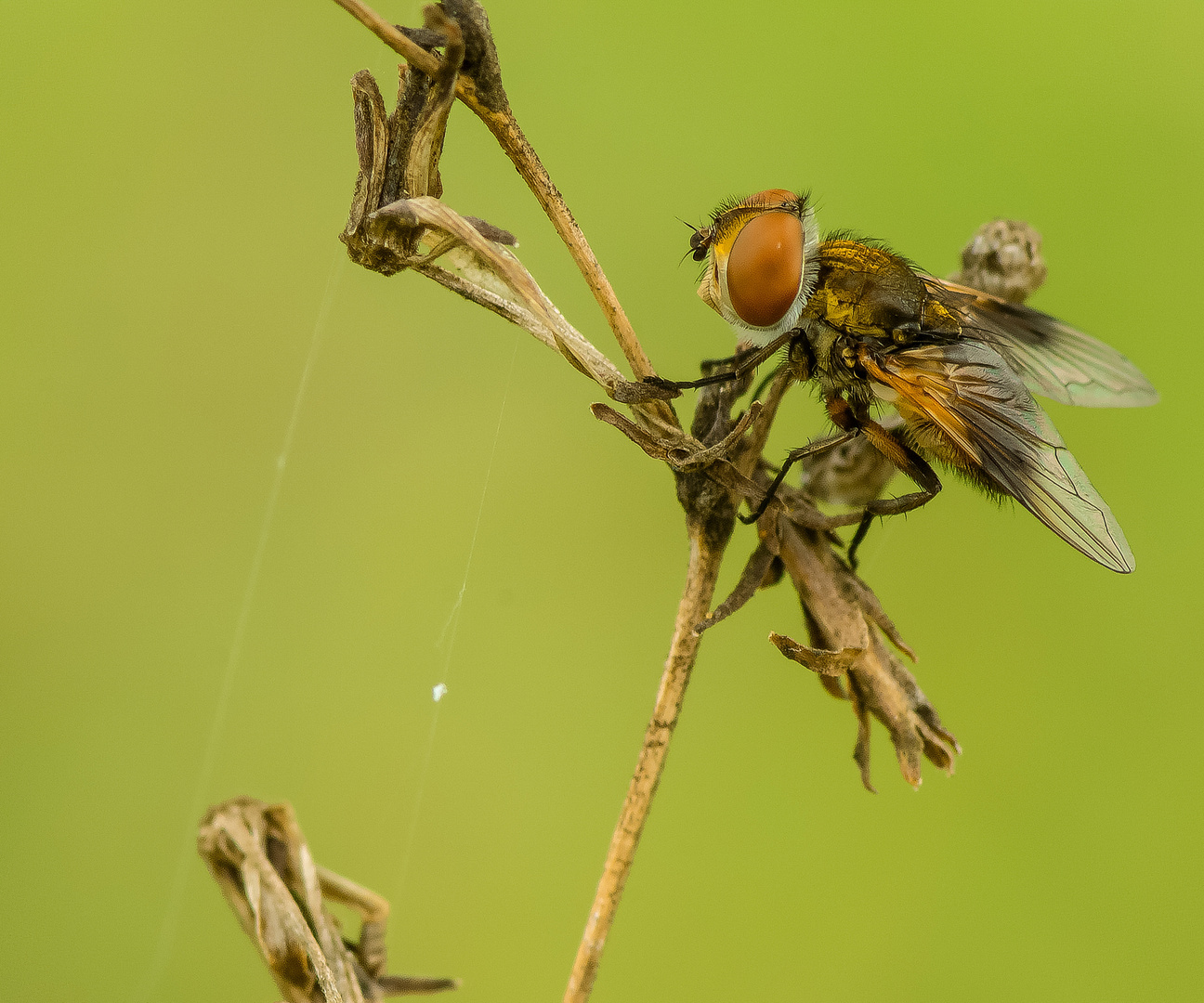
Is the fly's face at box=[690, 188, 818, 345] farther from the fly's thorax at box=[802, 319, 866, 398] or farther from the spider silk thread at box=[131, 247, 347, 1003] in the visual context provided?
the spider silk thread at box=[131, 247, 347, 1003]

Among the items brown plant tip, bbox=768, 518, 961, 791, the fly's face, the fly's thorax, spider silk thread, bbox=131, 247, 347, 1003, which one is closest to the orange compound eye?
the fly's face

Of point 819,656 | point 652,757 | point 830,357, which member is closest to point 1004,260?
point 830,357

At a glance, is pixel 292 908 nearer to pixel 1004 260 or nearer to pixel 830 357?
pixel 830 357

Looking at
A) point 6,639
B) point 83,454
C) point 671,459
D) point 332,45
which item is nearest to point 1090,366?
point 671,459

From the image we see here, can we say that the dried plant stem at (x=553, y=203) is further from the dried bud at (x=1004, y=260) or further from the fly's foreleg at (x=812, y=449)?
the dried bud at (x=1004, y=260)

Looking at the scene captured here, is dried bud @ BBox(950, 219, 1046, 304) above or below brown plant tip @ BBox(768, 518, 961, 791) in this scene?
above

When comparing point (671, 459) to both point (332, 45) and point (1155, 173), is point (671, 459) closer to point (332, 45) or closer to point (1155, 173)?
point (332, 45)

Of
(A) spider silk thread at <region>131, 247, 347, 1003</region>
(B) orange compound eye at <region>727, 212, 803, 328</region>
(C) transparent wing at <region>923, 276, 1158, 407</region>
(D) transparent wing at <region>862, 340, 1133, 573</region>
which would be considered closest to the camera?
(B) orange compound eye at <region>727, 212, 803, 328</region>
